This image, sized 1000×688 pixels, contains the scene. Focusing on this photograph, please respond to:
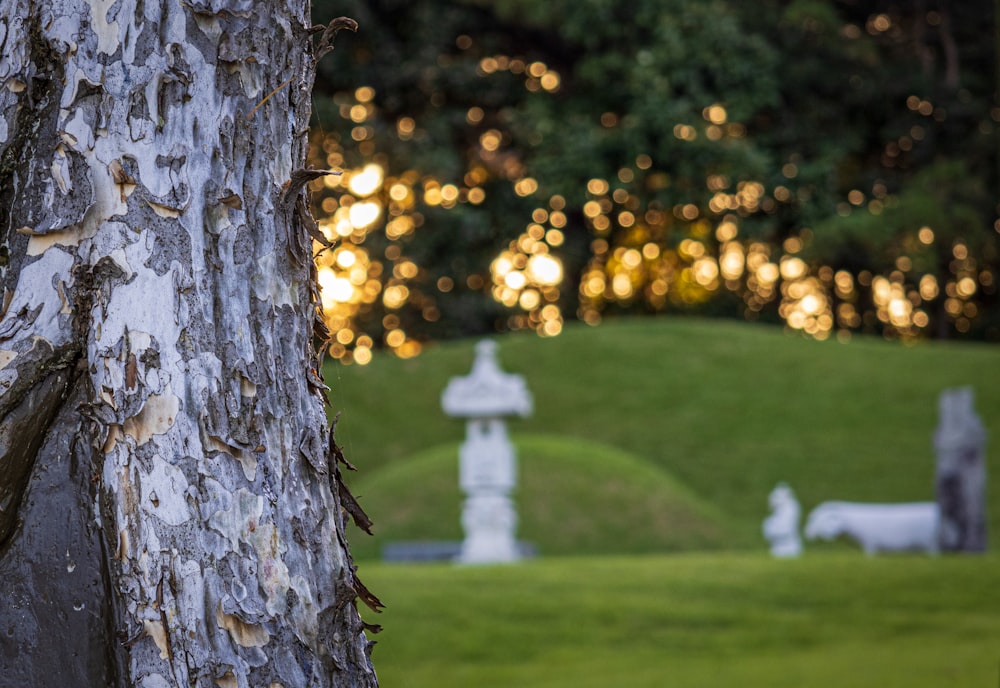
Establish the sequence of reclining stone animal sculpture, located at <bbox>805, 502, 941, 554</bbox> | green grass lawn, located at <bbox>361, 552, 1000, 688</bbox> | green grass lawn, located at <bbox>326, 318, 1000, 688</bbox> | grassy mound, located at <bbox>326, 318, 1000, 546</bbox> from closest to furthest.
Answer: green grass lawn, located at <bbox>361, 552, 1000, 688</bbox>, green grass lawn, located at <bbox>326, 318, 1000, 688</bbox>, reclining stone animal sculpture, located at <bbox>805, 502, 941, 554</bbox>, grassy mound, located at <bbox>326, 318, 1000, 546</bbox>

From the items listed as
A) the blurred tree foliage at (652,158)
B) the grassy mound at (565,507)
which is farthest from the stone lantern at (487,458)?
the blurred tree foliage at (652,158)

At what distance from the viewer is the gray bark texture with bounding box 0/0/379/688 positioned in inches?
75.0

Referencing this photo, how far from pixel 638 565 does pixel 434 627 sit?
6.51 ft

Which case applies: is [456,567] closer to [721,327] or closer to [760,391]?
[760,391]

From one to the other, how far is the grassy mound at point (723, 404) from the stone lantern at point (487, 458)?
454cm

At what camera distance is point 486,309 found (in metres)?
19.2

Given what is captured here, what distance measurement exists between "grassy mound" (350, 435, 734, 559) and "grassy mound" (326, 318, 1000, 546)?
163 cm

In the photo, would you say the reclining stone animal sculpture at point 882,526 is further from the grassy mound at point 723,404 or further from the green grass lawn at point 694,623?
the grassy mound at point 723,404

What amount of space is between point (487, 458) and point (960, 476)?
3.65 m

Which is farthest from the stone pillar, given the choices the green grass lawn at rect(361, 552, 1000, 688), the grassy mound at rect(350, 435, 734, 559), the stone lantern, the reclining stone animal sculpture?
the stone lantern

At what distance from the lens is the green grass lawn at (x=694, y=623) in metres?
6.54

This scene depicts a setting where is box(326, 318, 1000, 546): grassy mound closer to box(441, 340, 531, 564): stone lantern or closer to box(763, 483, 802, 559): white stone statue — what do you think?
box(763, 483, 802, 559): white stone statue

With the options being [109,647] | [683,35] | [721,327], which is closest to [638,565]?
[109,647]

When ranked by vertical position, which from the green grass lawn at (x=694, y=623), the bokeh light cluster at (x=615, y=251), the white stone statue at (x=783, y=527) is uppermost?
the bokeh light cluster at (x=615, y=251)
